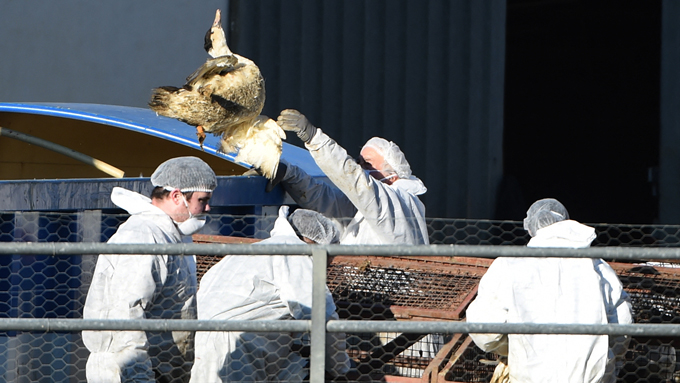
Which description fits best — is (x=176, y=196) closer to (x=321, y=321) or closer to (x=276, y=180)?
(x=321, y=321)

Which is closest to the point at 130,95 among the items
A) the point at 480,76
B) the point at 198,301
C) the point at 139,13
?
the point at 139,13

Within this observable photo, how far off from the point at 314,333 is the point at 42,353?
1471 mm

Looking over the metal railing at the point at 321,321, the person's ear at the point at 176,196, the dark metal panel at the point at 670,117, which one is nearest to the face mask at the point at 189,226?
the person's ear at the point at 176,196

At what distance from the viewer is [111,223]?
3730 millimetres

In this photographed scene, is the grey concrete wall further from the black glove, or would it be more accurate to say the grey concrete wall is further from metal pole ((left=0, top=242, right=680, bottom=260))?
metal pole ((left=0, top=242, right=680, bottom=260))

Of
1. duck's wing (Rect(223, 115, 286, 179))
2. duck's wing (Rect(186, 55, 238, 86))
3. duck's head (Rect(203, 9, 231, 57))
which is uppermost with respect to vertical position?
duck's head (Rect(203, 9, 231, 57))

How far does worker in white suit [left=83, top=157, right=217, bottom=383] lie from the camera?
287 centimetres

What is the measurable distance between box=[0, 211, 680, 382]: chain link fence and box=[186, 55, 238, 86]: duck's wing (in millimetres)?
629

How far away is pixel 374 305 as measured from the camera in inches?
128

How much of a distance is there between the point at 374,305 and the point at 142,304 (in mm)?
927

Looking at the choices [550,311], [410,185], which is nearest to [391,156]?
[410,185]

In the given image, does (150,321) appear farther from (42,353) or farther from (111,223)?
(111,223)

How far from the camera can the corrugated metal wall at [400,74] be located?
26.7 feet

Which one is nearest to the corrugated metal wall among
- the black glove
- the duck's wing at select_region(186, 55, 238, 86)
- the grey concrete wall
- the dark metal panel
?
the grey concrete wall
